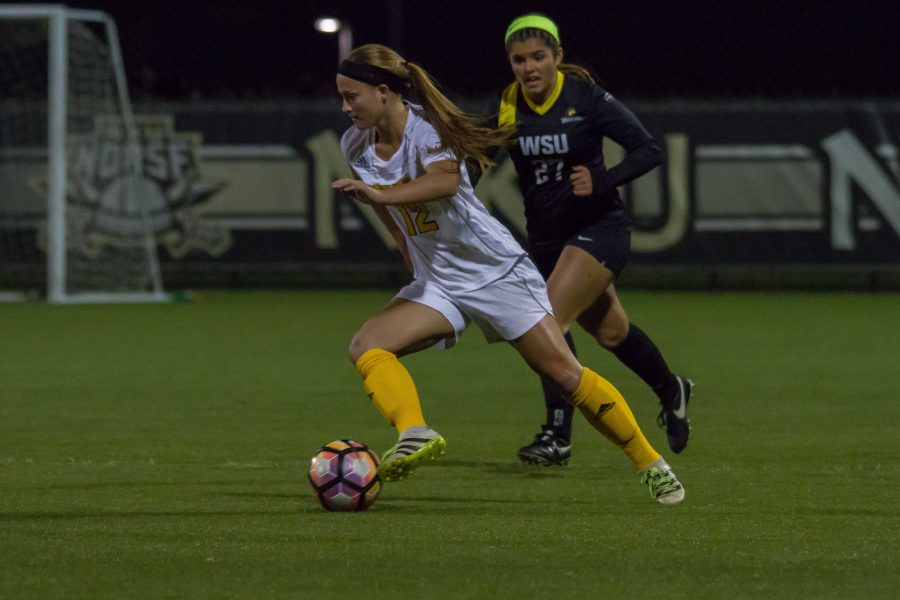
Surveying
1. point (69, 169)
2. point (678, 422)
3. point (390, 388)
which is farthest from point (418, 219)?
point (69, 169)

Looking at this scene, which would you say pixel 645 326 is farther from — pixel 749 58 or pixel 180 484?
pixel 749 58

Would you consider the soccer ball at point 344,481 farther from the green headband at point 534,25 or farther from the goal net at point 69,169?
the goal net at point 69,169

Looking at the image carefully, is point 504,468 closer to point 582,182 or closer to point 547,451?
point 547,451

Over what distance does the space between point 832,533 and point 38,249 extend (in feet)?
49.9

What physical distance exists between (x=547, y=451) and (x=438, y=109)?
1.98 meters

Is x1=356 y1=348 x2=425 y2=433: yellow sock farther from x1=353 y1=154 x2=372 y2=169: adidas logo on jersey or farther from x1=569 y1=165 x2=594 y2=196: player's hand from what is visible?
x1=569 y1=165 x2=594 y2=196: player's hand

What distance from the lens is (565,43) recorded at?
39.3m

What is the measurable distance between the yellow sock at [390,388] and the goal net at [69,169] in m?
11.6

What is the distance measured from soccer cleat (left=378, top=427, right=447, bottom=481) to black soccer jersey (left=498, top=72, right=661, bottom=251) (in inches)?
79.0

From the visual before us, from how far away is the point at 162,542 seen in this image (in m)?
5.75

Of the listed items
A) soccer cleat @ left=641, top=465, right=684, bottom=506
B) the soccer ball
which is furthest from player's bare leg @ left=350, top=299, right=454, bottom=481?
soccer cleat @ left=641, top=465, right=684, bottom=506

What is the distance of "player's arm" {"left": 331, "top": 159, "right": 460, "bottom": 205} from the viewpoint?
6133 mm

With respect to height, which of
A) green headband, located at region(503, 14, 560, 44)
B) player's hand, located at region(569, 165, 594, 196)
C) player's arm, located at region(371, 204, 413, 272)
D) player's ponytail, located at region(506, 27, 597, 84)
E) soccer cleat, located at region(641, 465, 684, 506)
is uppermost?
green headband, located at region(503, 14, 560, 44)

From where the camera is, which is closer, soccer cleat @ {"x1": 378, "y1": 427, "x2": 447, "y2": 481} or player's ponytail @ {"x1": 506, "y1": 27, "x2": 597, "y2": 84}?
soccer cleat @ {"x1": 378, "y1": 427, "x2": 447, "y2": 481}
